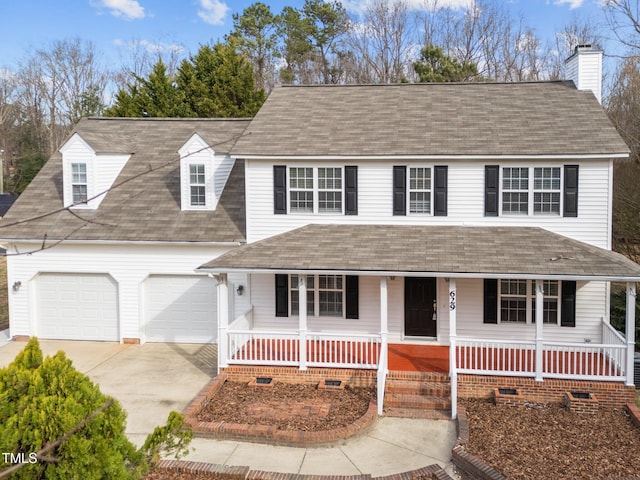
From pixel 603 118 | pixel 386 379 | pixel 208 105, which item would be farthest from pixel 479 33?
pixel 386 379

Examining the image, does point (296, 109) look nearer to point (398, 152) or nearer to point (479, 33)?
point (398, 152)

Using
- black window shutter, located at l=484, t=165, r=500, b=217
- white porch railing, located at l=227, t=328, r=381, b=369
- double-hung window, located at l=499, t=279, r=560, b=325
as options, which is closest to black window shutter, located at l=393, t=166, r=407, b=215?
black window shutter, located at l=484, t=165, r=500, b=217

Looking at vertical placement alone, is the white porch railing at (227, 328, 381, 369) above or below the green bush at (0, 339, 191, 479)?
below

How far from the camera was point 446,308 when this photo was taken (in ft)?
46.6

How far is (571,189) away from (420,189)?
3.72m

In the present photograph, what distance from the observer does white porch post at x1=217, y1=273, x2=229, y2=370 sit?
12.8m

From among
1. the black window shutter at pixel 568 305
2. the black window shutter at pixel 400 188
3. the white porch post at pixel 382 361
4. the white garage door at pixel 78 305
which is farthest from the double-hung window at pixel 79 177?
the black window shutter at pixel 568 305

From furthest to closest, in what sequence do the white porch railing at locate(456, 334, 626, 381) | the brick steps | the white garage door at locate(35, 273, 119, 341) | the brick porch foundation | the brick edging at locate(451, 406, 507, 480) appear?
the white garage door at locate(35, 273, 119, 341) < the white porch railing at locate(456, 334, 626, 381) < the brick porch foundation < the brick steps < the brick edging at locate(451, 406, 507, 480)

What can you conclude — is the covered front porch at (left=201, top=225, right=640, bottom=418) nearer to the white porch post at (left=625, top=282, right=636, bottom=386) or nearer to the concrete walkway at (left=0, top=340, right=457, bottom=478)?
the white porch post at (left=625, top=282, right=636, bottom=386)

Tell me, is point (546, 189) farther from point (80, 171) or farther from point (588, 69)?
point (80, 171)

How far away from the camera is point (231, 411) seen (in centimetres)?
1090

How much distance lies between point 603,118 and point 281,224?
9145mm

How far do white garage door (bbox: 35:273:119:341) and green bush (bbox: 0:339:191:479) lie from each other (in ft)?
35.0

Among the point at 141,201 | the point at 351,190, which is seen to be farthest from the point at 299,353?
the point at 141,201
